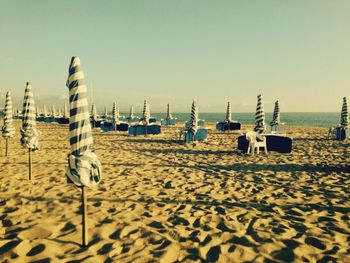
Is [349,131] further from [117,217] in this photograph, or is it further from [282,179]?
[117,217]

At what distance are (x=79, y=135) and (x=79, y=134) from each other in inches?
0.5

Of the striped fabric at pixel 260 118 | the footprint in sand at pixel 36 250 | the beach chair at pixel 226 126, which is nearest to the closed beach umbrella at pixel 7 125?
the footprint in sand at pixel 36 250

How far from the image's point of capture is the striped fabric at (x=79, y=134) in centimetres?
310

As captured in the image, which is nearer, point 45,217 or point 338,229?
point 338,229

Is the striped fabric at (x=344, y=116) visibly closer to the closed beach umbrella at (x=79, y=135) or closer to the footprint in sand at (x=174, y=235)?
the footprint in sand at (x=174, y=235)

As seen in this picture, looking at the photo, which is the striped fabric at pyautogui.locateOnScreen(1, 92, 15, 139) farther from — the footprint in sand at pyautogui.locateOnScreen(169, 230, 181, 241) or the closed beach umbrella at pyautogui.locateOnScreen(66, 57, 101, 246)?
the footprint in sand at pyautogui.locateOnScreen(169, 230, 181, 241)

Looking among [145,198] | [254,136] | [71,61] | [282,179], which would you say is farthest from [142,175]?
[254,136]

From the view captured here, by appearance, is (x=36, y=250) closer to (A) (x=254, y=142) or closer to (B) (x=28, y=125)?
(B) (x=28, y=125)

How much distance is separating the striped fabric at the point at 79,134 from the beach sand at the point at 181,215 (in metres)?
1.04

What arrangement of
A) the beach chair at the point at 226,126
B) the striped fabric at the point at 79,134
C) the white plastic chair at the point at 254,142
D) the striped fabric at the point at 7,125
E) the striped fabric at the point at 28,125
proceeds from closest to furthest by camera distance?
1. the striped fabric at the point at 79,134
2. the striped fabric at the point at 28,125
3. the striped fabric at the point at 7,125
4. the white plastic chair at the point at 254,142
5. the beach chair at the point at 226,126

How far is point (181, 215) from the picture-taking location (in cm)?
443

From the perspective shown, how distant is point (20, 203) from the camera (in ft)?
16.1

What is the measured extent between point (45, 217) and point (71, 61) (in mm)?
2773

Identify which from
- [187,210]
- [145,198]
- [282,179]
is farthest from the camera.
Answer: [282,179]
